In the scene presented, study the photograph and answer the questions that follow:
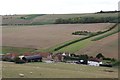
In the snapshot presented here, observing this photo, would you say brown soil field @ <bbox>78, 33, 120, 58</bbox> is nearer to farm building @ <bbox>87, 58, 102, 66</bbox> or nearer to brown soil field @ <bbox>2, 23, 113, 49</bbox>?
farm building @ <bbox>87, 58, 102, 66</bbox>

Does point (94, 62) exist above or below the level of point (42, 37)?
below

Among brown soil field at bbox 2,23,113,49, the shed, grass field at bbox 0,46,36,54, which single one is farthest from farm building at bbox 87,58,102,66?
brown soil field at bbox 2,23,113,49

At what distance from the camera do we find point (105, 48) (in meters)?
54.8

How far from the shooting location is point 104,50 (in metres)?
53.7

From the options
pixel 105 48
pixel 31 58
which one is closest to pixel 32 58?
pixel 31 58

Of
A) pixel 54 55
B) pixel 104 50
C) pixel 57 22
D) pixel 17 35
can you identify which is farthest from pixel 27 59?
pixel 57 22

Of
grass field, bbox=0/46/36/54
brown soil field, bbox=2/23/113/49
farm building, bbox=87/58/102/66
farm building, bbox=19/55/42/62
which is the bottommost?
farm building, bbox=87/58/102/66

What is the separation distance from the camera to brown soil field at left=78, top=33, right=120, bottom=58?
51334 millimetres

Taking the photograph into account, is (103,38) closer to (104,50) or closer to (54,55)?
(104,50)

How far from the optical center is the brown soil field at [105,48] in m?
51.3

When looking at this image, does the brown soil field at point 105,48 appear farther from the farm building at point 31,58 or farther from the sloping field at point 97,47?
the farm building at point 31,58

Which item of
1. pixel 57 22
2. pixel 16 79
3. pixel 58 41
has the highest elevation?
pixel 57 22

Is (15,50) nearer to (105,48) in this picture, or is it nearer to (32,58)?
(32,58)

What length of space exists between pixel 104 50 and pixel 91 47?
391 cm
